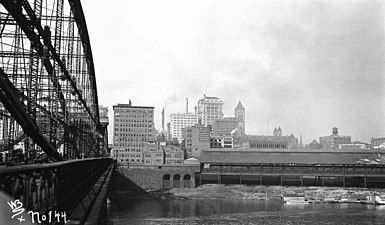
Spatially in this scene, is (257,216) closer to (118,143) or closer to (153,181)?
(153,181)

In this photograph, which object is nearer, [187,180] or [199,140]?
[187,180]

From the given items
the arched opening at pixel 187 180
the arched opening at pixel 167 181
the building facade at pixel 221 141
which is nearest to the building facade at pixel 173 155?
the arched opening at pixel 167 181

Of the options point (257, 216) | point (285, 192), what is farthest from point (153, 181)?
point (257, 216)

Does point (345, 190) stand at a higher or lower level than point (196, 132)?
lower

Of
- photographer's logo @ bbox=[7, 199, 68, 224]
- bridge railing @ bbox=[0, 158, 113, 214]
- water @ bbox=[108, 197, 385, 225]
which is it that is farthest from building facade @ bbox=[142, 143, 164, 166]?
photographer's logo @ bbox=[7, 199, 68, 224]

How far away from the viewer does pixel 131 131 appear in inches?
5354

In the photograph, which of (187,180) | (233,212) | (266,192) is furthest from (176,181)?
(233,212)

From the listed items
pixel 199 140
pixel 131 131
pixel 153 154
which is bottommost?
pixel 153 154

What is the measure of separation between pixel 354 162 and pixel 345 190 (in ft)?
53.0

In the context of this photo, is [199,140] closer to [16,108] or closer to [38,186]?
[16,108]

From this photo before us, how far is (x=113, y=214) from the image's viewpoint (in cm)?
5512

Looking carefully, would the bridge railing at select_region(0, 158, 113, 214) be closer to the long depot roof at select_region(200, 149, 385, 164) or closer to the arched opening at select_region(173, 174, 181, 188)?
the arched opening at select_region(173, 174, 181, 188)

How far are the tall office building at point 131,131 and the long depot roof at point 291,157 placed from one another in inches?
1393

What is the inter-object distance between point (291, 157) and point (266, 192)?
18248mm
